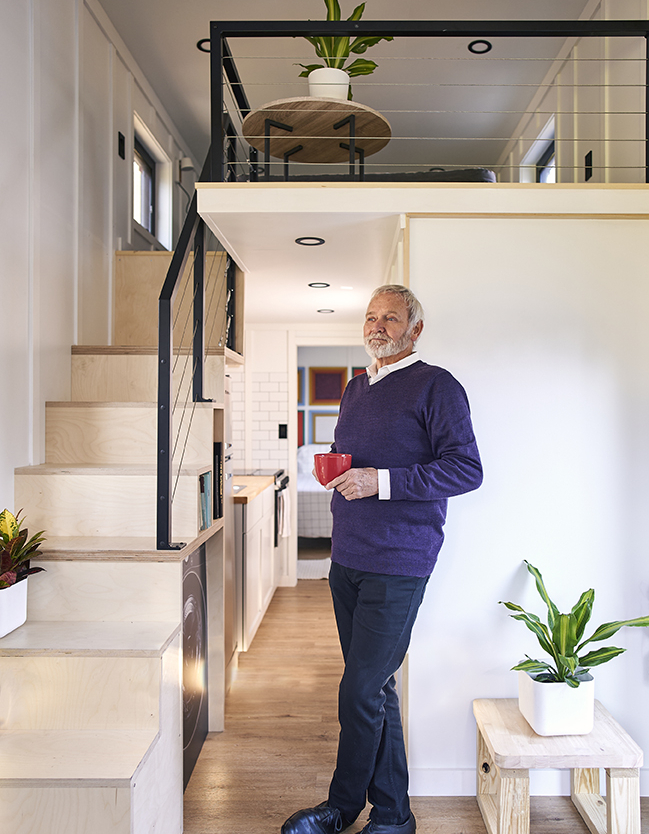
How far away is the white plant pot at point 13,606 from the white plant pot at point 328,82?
1945mm

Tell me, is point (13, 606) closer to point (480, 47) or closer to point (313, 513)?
point (480, 47)

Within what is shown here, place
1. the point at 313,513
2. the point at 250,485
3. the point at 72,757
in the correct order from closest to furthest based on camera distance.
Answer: the point at 72,757 < the point at 250,485 < the point at 313,513

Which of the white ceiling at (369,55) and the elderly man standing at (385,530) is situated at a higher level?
the white ceiling at (369,55)

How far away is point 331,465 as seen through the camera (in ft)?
5.50

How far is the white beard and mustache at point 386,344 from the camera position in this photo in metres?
1.83

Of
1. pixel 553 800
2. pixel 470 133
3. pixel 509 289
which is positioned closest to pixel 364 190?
pixel 509 289

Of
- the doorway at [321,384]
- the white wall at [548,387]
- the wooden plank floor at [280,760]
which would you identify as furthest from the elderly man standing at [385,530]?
the doorway at [321,384]

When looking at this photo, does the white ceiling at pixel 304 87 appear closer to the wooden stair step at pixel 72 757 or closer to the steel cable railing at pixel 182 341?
the steel cable railing at pixel 182 341

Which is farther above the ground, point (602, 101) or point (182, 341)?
point (602, 101)

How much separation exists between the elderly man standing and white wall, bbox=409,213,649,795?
1.12 ft

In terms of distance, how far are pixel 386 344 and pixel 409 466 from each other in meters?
0.38

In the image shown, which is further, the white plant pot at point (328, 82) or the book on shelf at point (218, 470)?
the book on shelf at point (218, 470)

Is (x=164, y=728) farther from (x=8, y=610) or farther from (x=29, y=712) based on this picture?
(x=8, y=610)

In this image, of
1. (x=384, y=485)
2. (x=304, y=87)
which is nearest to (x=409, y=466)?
(x=384, y=485)
